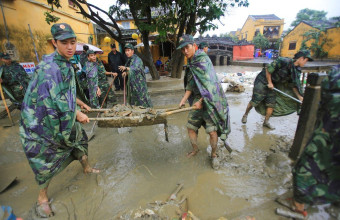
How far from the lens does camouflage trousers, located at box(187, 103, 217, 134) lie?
2.62 m

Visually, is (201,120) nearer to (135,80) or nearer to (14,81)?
(135,80)

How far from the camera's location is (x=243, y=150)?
10.8ft

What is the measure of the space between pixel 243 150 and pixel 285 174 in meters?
0.86

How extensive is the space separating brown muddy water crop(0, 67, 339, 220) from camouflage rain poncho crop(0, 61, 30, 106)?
65.0 inches

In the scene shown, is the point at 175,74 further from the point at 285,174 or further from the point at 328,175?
the point at 328,175

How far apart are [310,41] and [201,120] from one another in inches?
922

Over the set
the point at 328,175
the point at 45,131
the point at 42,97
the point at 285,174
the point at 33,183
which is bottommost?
the point at 33,183

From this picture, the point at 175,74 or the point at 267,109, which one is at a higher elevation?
the point at 175,74

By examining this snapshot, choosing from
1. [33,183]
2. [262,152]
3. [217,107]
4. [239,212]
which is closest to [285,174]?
[262,152]

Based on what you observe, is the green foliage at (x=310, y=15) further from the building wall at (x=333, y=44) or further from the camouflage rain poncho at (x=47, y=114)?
the camouflage rain poncho at (x=47, y=114)

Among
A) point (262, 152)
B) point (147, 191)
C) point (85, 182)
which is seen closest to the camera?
point (147, 191)

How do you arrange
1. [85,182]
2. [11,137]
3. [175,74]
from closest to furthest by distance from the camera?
[85,182]
[11,137]
[175,74]

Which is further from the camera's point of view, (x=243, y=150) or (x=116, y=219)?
(x=243, y=150)

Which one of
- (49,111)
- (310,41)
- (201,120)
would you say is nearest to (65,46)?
(49,111)
